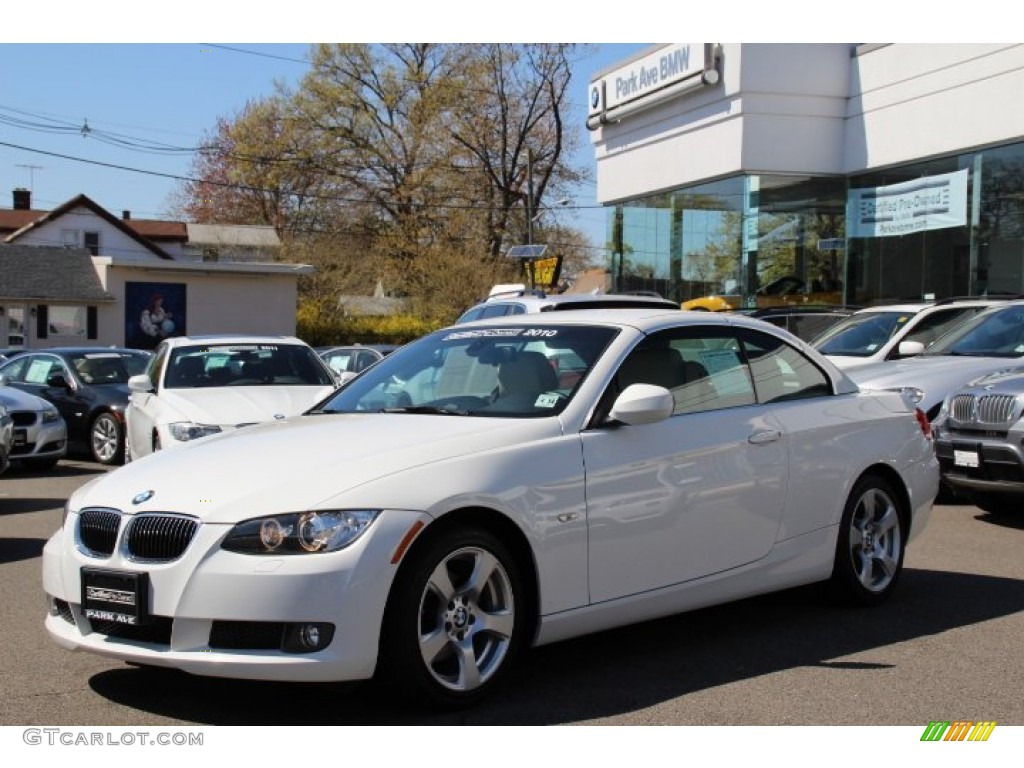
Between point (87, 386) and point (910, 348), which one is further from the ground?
point (910, 348)

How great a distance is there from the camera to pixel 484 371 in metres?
5.96

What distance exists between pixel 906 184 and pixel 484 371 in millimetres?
19830

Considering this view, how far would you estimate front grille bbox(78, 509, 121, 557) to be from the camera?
493 centimetres

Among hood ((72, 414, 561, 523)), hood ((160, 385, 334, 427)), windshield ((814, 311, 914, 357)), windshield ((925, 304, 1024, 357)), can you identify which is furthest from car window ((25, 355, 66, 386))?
hood ((72, 414, 561, 523))

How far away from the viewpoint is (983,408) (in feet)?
32.2

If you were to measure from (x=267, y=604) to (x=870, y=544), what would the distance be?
376 cm

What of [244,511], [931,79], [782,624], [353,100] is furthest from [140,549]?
[353,100]

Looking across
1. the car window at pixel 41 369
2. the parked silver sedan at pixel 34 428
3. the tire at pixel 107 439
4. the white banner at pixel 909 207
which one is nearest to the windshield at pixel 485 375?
the parked silver sedan at pixel 34 428

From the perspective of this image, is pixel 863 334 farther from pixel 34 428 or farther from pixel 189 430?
pixel 34 428

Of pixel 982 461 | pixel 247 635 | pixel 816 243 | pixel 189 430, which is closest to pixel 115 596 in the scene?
pixel 247 635

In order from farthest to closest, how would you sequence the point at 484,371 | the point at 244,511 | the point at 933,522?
the point at 933,522 → the point at 484,371 → the point at 244,511

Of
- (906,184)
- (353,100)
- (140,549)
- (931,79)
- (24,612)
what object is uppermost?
(353,100)

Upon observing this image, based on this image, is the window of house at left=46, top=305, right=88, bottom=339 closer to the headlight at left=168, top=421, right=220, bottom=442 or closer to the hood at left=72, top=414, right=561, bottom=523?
the headlight at left=168, top=421, right=220, bottom=442
